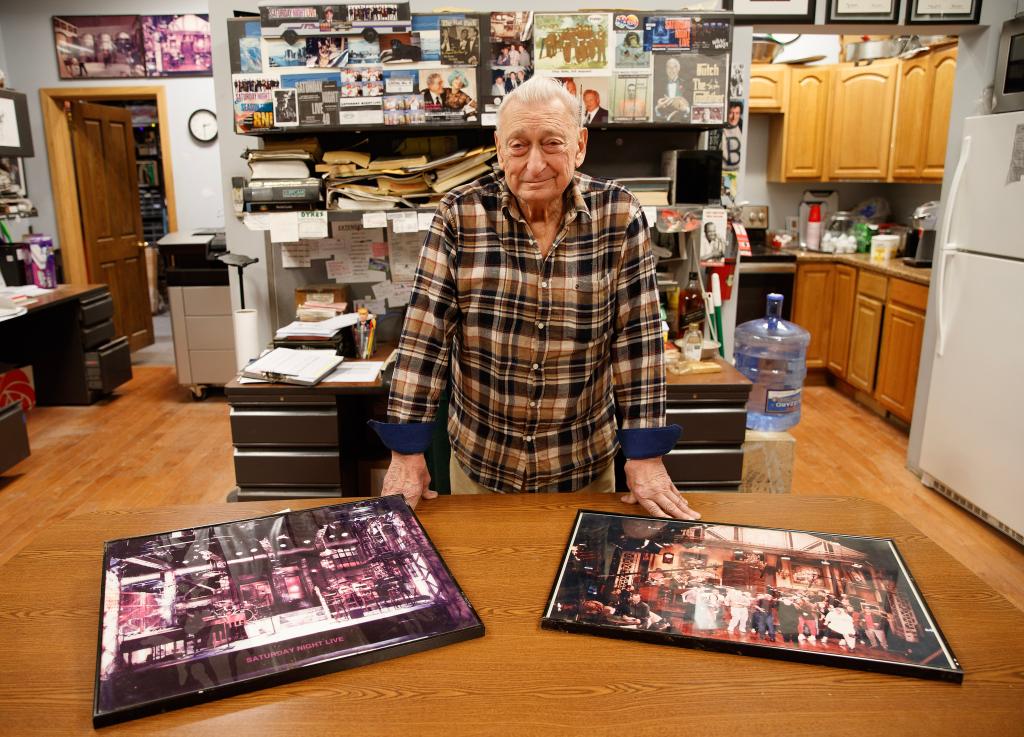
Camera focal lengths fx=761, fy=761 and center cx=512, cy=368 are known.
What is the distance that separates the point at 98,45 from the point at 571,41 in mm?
5042

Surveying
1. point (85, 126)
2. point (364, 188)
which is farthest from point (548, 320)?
point (85, 126)

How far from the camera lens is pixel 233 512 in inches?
54.4

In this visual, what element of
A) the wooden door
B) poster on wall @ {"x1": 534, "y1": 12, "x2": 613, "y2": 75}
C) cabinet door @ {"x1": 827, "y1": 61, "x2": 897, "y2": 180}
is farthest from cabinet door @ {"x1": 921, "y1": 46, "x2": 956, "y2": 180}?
the wooden door

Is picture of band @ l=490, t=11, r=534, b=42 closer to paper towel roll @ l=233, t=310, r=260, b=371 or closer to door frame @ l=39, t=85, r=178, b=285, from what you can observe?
paper towel roll @ l=233, t=310, r=260, b=371

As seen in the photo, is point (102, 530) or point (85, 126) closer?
point (102, 530)

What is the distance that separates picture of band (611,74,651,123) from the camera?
274 centimetres

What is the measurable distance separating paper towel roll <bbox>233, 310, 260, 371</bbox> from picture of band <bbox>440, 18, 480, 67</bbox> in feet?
3.97

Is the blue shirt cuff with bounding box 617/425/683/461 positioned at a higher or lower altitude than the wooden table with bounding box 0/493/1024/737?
higher

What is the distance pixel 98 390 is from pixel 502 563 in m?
4.70

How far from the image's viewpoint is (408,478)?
1.45 meters

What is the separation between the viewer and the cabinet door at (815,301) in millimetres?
5207

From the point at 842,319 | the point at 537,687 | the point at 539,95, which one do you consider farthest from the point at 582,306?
the point at 842,319

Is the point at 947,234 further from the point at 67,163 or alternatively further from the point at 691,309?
the point at 67,163

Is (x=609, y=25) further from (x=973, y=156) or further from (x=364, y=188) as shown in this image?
(x=973, y=156)
